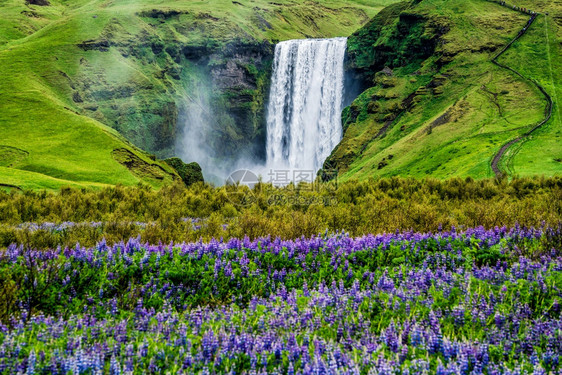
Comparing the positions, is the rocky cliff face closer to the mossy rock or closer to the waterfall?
the waterfall

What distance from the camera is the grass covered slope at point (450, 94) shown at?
2389cm

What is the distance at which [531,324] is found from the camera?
4.07 meters

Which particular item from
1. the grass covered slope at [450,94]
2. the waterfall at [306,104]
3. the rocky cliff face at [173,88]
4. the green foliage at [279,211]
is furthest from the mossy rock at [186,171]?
the green foliage at [279,211]

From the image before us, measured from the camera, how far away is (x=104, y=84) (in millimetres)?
45906

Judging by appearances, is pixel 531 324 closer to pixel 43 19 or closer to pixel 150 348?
pixel 150 348

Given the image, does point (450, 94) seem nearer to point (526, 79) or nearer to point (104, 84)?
point (526, 79)

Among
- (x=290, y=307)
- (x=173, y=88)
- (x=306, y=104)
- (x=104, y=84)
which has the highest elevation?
(x=173, y=88)

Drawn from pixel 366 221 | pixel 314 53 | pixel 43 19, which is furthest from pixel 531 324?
pixel 43 19

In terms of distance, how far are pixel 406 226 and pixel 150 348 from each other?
665cm

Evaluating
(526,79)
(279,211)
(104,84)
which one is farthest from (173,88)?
(279,211)

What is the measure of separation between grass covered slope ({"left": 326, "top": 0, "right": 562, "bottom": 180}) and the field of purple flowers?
15565 mm

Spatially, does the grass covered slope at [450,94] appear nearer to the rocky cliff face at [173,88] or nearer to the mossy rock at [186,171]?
the mossy rock at [186,171]

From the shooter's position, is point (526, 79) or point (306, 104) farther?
point (306, 104)

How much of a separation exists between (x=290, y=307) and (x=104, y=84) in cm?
4779
